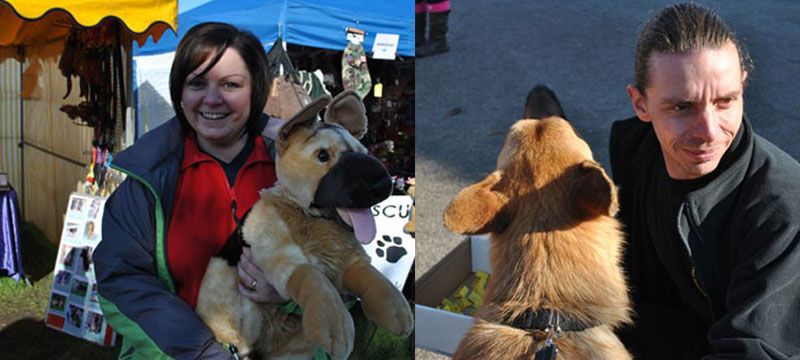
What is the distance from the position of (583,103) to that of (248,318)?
22.0ft

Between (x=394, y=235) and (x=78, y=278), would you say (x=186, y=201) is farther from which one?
(x=78, y=278)

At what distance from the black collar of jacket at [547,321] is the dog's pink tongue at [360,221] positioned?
64 cm

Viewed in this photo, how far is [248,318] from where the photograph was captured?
1820mm

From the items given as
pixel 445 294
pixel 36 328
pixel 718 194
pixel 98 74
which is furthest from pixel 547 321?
pixel 98 74

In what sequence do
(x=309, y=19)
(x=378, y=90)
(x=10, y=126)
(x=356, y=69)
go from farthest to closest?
(x=10, y=126) → (x=378, y=90) → (x=356, y=69) → (x=309, y=19)

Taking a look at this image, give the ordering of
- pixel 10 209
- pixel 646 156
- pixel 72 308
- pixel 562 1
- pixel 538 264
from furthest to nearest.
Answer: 1. pixel 562 1
2. pixel 10 209
3. pixel 72 308
4. pixel 646 156
5. pixel 538 264

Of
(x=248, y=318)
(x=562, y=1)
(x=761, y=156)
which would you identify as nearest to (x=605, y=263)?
(x=761, y=156)

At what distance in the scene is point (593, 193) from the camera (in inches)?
78.0

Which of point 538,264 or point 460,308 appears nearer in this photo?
point 538,264

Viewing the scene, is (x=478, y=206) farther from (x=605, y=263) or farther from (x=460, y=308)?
(x=460, y=308)

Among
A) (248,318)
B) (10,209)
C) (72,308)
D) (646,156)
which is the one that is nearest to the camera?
(248,318)

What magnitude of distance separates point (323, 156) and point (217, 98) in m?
0.40

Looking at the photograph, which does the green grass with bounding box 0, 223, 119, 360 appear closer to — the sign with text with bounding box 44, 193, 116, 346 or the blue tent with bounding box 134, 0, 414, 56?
the sign with text with bounding box 44, 193, 116, 346

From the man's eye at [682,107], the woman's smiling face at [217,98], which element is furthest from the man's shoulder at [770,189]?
the woman's smiling face at [217,98]
